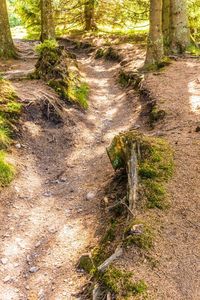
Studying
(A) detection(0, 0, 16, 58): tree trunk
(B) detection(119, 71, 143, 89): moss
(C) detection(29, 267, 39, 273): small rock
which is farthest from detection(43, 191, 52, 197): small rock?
(A) detection(0, 0, 16, 58): tree trunk

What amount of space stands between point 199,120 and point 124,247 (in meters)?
3.93

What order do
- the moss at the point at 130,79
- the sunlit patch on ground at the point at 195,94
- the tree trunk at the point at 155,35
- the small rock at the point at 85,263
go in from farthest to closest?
the moss at the point at 130,79 → the tree trunk at the point at 155,35 → the sunlit patch on ground at the point at 195,94 → the small rock at the point at 85,263

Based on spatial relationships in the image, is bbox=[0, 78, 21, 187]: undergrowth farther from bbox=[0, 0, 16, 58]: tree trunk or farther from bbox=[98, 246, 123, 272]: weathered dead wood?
bbox=[0, 0, 16, 58]: tree trunk

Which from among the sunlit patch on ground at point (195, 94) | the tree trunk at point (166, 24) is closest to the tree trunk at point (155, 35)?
the tree trunk at point (166, 24)

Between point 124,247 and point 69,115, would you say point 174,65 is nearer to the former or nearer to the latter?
point 69,115

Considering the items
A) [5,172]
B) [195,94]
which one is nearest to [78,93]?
[195,94]

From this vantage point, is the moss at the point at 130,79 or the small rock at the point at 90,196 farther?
the moss at the point at 130,79

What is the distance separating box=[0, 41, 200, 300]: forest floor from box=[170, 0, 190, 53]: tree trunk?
3256 millimetres

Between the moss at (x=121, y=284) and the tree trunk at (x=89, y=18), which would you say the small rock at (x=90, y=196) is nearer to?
the moss at (x=121, y=284)

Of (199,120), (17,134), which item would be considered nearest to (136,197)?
(199,120)

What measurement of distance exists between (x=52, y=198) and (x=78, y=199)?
1.49 feet

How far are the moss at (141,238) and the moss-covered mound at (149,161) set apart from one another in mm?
499

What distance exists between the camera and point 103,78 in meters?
14.1

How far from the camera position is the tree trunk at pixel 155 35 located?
11062mm
